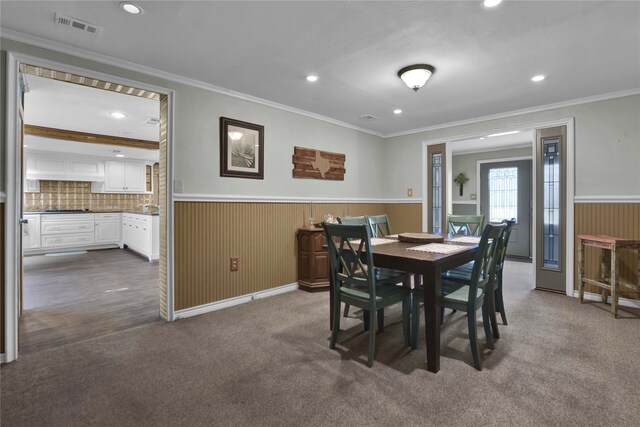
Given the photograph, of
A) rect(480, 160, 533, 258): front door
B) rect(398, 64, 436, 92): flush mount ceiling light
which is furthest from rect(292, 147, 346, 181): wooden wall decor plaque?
rect(480, 160, 533, 258): front door

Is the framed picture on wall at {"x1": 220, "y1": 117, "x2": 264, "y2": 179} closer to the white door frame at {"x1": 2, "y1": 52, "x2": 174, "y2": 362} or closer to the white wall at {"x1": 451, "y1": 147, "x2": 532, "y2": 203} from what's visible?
the white door frame at {"x1": 2, "y1": 52, "x2": 174, "y2": 362}

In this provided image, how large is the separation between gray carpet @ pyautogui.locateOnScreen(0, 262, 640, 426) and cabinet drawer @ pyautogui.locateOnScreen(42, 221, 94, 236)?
564cm

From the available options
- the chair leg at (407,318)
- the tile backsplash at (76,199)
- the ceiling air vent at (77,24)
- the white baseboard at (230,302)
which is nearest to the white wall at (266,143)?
the ceiling air vent at (77,24)

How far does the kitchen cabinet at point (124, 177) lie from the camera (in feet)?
24.6

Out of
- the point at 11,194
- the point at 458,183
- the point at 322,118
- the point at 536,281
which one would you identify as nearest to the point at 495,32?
the point at 322,118

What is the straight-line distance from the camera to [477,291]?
2152 mm

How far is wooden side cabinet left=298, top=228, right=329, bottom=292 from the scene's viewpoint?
12.8ft

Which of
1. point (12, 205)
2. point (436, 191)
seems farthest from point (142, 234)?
point (436, 191)

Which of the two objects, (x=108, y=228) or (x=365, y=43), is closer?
(x=365, y=43)

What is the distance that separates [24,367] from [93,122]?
3.85m

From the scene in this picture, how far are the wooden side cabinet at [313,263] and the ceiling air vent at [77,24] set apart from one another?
269 cm

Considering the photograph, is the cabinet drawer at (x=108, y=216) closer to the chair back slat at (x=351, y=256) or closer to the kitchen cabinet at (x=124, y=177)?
the kitchen cabinet at (x=124, y=177)

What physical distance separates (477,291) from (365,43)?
1.96 m

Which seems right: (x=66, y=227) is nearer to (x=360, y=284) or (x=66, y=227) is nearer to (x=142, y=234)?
(x=142, y=234)
